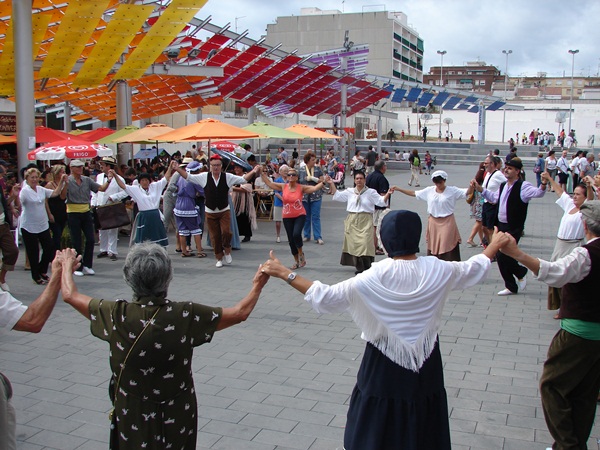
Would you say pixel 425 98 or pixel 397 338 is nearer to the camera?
pixel 397 338

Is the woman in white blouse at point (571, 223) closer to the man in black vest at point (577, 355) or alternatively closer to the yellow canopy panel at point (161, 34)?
the man in black vest at point (577, 355)

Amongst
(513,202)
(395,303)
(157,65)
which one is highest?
(157,65)

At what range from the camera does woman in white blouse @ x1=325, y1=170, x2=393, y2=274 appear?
9.43m

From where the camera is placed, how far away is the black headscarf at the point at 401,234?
3.27 meters

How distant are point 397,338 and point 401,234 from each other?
1.78 feet

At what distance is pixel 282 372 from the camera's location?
5.62 m

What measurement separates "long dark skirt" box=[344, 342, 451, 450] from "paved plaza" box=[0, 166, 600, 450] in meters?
1.12

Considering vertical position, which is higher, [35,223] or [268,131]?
[268,131]

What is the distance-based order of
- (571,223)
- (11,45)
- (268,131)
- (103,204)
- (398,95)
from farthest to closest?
(398,95) → (268,131) → (11,45) → (103,204) → (571,223)

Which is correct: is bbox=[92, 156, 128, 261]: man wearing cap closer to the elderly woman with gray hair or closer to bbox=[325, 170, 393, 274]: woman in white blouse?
bbox=[325, 170, 393, 274]: woman in white blouse

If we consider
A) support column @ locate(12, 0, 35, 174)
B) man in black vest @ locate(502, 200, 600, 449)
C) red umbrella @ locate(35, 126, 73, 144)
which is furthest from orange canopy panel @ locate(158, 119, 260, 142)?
man in black vest @ locate(502, 200, 600, 449)

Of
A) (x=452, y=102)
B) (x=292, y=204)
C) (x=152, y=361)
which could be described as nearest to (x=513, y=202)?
(x=292, y=204)

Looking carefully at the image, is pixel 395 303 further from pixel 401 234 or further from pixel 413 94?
pixel 413 94

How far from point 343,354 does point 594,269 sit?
2897mm
